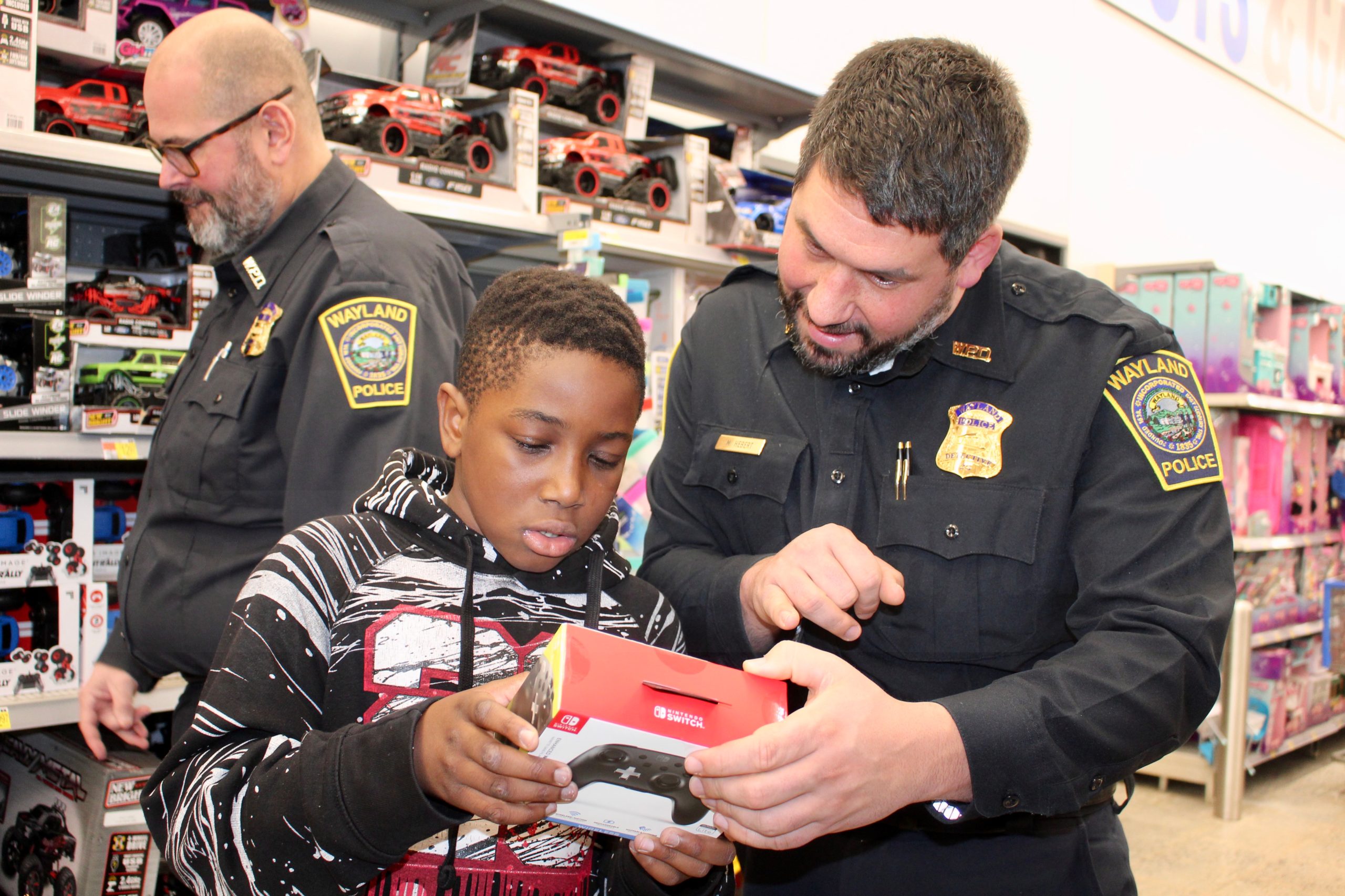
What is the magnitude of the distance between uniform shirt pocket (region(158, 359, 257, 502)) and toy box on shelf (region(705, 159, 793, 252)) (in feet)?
5.65

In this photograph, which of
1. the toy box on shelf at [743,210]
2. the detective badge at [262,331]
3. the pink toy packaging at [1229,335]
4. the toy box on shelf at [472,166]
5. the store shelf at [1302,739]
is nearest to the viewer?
the detective badge at [262,331]

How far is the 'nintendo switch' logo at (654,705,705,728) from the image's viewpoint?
87 centimetres

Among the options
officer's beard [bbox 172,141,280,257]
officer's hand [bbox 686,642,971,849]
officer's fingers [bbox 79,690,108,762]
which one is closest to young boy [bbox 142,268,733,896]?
officer's hand [bbox 686,642,971,849]

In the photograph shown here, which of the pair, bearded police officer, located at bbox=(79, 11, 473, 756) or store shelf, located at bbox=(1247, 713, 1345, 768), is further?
store shelf, located at bbox=(1247, 713, 1345, 768)

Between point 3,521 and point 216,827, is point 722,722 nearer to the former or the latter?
point 216,827

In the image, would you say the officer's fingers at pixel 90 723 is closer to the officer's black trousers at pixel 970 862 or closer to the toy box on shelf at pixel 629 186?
the officer's black trousers at pixel 970 862

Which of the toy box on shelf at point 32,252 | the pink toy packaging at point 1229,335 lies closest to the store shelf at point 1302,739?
the pink toy packaging at point 1229,335

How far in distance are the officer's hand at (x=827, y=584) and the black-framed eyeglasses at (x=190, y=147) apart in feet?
4.82

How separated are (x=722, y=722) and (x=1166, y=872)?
3.97 m

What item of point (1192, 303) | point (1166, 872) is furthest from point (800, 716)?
point (1192, 303)

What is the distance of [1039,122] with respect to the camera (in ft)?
21.5

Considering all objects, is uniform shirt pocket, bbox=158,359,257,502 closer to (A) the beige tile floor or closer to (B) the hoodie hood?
(B) the hoodie hood

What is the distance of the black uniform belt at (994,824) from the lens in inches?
52.1

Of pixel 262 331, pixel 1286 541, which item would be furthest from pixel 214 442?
pixel 1286 541
